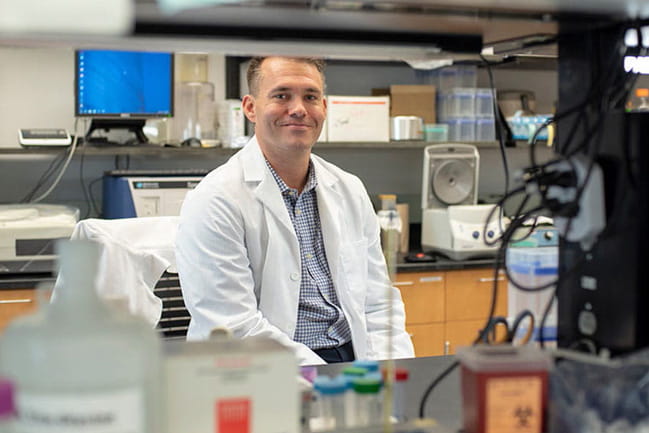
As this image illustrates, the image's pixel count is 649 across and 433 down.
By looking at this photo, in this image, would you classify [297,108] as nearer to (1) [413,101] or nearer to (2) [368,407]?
(2) [368,407]

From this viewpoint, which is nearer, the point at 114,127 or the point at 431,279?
the point at 431,279

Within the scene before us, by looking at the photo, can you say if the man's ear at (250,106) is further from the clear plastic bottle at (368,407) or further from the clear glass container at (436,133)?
the clear glass container at (436,133)

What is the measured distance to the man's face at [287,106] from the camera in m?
2.28

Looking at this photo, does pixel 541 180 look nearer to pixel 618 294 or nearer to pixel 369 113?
pixel 618 294

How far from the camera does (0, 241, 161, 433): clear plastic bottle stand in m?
0.76

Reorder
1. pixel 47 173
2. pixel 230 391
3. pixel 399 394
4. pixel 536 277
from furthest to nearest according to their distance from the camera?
pixel 47 173 < pixel 536 277 < pixel 399 394 < pixel 230 391

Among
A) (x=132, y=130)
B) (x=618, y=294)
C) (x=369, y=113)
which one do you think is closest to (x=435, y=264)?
(x=369, y=113)

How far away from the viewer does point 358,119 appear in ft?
13.2

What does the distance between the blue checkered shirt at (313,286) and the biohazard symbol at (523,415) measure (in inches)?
46.3

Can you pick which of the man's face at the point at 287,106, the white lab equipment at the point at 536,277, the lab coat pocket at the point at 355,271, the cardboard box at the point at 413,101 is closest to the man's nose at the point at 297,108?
the man's face at the point at 287,106

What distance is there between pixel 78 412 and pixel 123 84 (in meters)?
3.11

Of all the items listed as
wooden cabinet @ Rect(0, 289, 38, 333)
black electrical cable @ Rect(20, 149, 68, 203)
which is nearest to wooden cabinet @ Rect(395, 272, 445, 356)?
wooden cabinet @ Rect(0, 289, 38, 333)

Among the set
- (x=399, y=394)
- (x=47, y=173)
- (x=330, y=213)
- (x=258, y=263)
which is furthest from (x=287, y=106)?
(x=47, y=173)

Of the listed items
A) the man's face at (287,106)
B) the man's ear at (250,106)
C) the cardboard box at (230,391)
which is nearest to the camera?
the cardboard box at (230,391)
